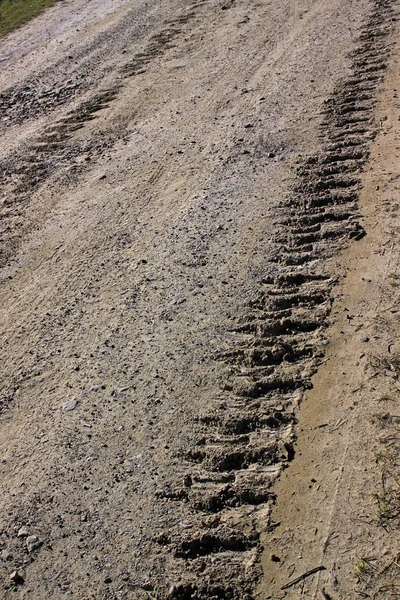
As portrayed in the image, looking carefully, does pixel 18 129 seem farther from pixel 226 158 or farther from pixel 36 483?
pixel 36 483

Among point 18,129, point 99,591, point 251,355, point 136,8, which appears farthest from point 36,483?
point 136,8

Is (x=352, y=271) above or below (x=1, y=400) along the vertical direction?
below

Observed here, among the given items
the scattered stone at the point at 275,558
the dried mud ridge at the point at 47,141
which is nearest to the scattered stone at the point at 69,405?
the scattered stone at the point at 275,558

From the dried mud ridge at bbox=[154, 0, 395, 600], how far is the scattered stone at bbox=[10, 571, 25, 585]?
70 cm

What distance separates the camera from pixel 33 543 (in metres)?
3.37

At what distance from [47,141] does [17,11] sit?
7140mm

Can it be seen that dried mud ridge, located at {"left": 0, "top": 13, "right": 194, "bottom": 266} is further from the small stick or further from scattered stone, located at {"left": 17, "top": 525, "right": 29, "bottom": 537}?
the small stick

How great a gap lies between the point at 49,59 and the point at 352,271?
744 centimetres

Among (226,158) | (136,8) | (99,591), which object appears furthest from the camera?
(136,8)

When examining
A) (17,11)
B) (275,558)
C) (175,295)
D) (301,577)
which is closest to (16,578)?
(275,558)

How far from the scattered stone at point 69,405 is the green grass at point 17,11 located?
9.93 m

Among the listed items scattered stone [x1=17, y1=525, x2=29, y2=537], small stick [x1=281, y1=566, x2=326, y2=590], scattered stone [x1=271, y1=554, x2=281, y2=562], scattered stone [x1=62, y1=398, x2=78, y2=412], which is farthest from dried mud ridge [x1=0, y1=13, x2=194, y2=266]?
small stick [x1=281, y1=566, x2=326, y2=590]

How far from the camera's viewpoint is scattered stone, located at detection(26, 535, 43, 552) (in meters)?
3.35

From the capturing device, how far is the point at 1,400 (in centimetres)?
434
